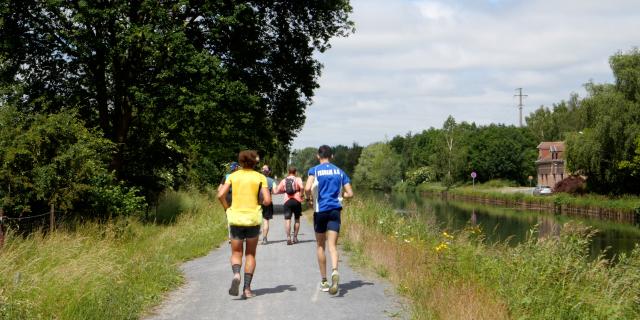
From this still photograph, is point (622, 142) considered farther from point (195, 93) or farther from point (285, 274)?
point (285, 274)

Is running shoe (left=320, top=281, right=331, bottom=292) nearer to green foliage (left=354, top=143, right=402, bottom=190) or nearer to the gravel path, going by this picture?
the gravel path

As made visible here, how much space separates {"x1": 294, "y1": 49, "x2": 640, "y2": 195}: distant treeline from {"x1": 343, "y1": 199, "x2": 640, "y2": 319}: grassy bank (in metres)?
40.0

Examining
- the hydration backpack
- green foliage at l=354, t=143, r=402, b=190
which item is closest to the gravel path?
the hydration backpack

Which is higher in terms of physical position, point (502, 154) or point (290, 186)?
point (502, 154)

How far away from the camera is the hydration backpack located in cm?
1520

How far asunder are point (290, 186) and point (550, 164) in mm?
88321

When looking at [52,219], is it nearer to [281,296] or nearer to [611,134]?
[281,296]

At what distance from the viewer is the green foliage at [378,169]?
5172 inches

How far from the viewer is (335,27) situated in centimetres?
2878

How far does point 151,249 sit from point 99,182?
5318 mm

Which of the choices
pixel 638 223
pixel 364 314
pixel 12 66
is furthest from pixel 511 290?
pixel 638 223

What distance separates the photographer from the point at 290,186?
15.2m

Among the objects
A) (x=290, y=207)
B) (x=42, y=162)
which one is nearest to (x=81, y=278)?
(x=42, y=162)

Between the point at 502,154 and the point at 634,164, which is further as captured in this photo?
the point at 502,154
